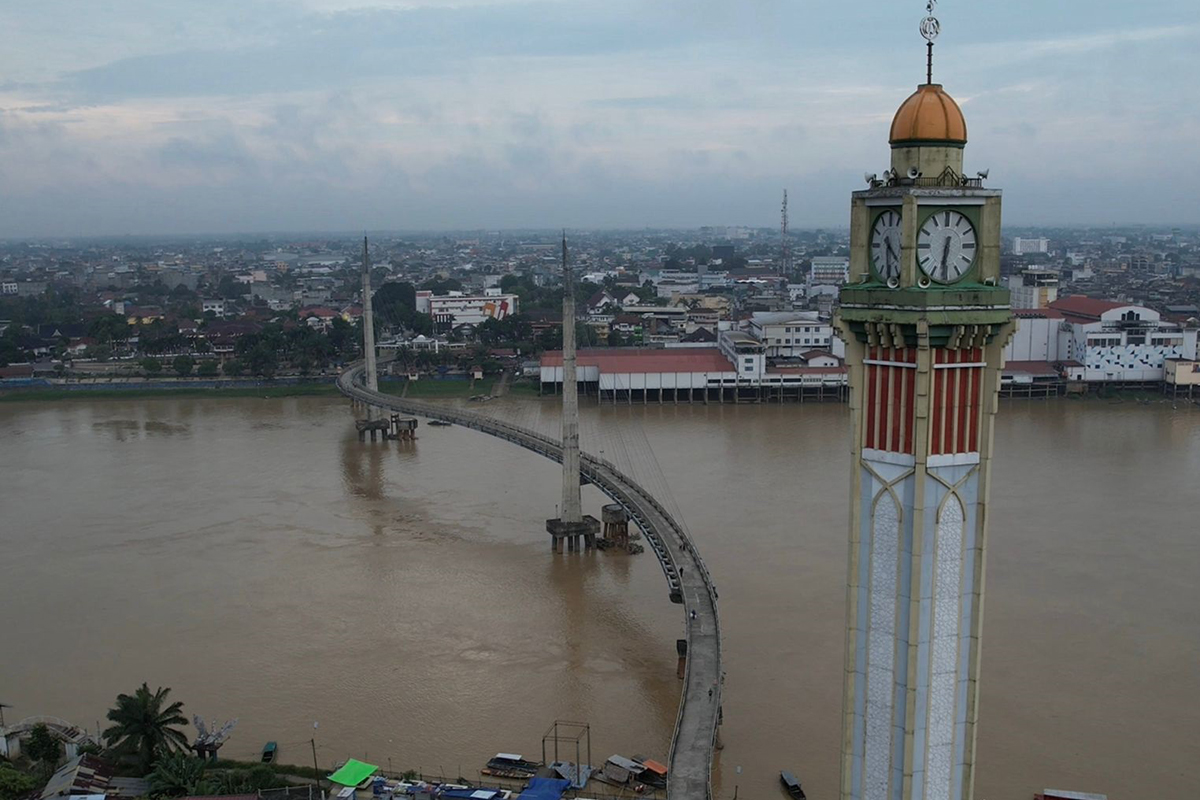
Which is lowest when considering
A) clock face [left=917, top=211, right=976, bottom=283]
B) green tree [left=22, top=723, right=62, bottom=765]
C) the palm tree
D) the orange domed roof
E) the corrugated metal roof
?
green tree [left=22, top=723, right=62, bottom=765]

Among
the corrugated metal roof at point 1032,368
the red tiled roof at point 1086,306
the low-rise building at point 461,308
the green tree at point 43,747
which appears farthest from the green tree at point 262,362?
the red tiled roof at point 1086,306

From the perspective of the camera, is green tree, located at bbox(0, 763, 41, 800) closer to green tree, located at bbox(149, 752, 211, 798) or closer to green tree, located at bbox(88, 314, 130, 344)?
green tree, located at bbox(149, 752, 211, 798)

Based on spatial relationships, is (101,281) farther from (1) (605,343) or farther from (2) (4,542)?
(2) (4,542)

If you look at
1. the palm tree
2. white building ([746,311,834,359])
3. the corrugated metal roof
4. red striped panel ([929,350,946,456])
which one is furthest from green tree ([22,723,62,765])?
the corrugated metal roof

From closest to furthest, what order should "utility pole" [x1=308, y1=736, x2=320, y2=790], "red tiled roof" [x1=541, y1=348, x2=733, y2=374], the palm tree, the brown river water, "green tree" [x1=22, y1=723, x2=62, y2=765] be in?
the palm tree < "utility pole" [x1=308, y1=736, x2=320, y2=790] < "green tree" [x1=22, y1=723, x2=62, y2=765] < the brown river water < "red tiled roof" [x1=541, y1=348, x2=733, y2=374]

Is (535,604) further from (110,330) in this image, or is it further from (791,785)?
(110,330)

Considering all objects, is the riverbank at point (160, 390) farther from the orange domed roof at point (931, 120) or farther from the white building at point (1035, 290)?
the orange domed roof at point (931, 120)
